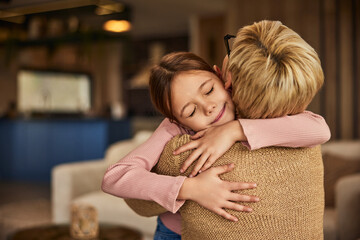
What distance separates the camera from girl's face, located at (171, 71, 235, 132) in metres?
0.83

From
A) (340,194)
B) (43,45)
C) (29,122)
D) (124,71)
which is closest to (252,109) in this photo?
(340,194)

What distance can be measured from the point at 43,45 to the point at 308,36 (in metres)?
4.77

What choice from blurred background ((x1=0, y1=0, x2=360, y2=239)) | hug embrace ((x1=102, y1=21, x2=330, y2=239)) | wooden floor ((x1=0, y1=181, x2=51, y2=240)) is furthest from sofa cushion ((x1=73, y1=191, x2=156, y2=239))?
blurred background ((x1=0, y1=0, x2=360, y2=239))

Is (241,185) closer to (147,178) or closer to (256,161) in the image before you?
(256,161)

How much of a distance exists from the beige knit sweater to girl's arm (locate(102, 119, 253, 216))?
31 millimetres

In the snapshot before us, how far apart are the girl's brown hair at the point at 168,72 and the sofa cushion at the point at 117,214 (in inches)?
70.2

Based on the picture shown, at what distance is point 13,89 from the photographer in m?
8.23

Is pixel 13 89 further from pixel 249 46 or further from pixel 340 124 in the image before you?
pixel 249 46

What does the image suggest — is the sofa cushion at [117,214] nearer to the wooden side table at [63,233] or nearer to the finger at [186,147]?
the wooden side table at [63,233]

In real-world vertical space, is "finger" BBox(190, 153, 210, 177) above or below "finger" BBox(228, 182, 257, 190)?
above

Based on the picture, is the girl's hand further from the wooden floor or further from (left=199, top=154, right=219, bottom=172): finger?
the wooden floor

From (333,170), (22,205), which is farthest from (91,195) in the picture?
(22,205)

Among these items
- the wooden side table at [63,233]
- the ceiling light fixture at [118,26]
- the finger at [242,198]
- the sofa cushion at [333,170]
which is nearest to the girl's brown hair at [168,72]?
the finger at [242,198]

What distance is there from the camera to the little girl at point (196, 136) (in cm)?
72
